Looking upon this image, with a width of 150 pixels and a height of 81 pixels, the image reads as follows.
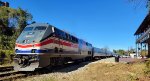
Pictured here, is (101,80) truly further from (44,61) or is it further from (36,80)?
(44,61)

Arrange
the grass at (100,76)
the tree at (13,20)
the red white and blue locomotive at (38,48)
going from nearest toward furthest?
the grass at (100,76), the red white and blue locomotive at (38,48), the tree at (13,20)

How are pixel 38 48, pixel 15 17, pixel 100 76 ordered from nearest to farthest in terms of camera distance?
pixel 100 76, pixel 38 48, pixel 15 17

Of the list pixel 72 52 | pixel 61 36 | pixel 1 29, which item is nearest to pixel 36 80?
pixel 61 36

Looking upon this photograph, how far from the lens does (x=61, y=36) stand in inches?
904

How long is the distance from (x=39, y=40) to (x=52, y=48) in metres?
1.87

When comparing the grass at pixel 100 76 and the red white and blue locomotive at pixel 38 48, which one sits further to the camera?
the red white and blue locomotive at pixel 38 48

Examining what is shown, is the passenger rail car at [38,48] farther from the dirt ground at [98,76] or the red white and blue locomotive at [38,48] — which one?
the dirt ground at [98,76]

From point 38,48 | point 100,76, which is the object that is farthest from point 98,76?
point 38,48

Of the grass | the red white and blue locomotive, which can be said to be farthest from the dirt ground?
the red white and blue locomotive

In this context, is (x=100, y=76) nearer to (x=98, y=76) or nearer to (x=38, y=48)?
(x=98, y=76)

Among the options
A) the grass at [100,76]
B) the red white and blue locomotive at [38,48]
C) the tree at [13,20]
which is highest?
the tree at [13,20]

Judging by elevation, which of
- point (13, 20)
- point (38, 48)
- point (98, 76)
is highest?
point (13, 20)

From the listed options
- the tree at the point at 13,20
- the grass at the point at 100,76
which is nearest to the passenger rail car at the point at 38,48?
the grass at the point at 100,76

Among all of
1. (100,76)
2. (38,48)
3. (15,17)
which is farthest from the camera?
(15,17)
